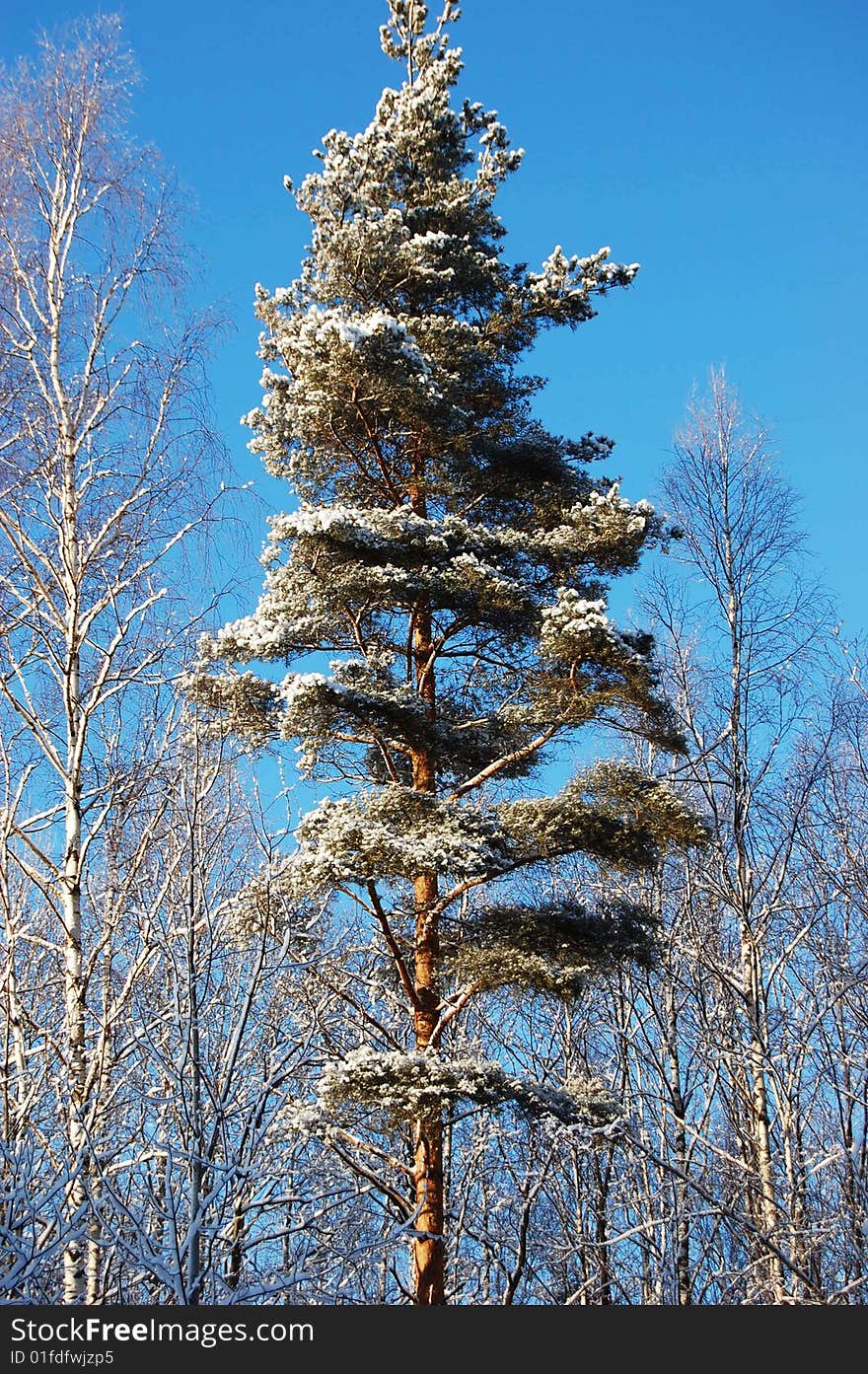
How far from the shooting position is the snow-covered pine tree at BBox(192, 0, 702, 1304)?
8680 mm

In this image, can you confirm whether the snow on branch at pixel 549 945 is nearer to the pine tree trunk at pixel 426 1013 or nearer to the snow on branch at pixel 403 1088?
the pine tree trunk at pixel 426 1013

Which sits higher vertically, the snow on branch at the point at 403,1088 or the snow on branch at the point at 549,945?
the snow on branch at the point at 549,945

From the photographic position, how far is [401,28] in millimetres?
12453

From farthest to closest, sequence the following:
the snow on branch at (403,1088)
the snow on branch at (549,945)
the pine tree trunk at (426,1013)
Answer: the snow on branch at (549,945), the pine tree trunk at (426,1013), the snow on branch at (403,1088)

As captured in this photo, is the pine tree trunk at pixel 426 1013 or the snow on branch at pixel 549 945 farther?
the snow on branch at pixel 549 945

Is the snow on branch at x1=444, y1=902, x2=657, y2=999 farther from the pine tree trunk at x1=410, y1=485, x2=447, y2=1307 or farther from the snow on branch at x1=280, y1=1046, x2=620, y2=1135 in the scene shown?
the snow on branch at x1=280, y1=1046, x2=620, y2=1135

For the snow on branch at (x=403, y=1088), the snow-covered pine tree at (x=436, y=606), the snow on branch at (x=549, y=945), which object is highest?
the snow-covered pine tree at (x=436, y=606)

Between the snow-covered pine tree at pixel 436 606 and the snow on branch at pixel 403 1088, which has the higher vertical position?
the snow-covered pine tree at pixel 436 606

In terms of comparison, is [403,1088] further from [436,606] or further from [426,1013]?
[436,606]

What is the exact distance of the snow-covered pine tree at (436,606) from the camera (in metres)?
8.68

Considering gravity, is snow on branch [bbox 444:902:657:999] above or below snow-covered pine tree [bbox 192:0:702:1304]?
below

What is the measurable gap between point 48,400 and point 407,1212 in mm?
6763

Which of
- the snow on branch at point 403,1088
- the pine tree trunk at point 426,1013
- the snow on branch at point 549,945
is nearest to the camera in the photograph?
the snow on branch at point 403,1088

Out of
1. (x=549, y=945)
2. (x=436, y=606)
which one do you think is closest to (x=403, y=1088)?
(x=549, y=945)
